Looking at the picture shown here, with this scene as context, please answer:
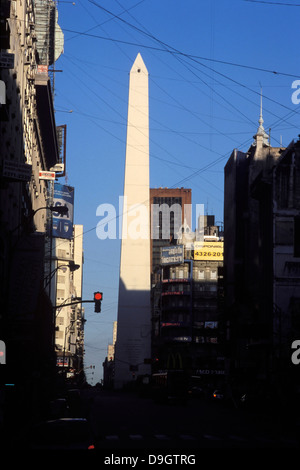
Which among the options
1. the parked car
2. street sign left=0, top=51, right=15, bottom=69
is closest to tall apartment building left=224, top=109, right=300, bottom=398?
street sign left=0, top=51, right=15, bottom=69

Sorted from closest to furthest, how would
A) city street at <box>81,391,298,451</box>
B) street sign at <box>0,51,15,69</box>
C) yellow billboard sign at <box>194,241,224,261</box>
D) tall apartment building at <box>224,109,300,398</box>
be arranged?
city street at <box>81,391,298,451</box>, street sign at <box>0,51,15,69</box>, tall apartment building at <box>224,109,300,398</box>, yellow billboard sign at <box>194,241,224,261</box>

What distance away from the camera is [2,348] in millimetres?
40562

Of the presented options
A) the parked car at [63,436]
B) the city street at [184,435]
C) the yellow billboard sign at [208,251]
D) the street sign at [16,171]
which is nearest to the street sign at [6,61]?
the street sign at [16,171]

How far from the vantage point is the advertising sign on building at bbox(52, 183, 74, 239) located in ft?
579

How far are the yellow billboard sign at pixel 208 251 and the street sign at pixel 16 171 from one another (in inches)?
4557

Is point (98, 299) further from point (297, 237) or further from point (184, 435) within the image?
point (297, 237)

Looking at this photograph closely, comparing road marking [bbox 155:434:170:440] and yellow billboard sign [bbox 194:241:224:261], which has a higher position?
yellow billboard sign [bbox 194:241:224:261]

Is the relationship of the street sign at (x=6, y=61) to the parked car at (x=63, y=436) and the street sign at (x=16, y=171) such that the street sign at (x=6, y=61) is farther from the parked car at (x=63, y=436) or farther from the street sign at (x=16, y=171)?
the parked car at (x=63, y=436)

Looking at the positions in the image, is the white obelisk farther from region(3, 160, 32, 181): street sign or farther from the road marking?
the road marking

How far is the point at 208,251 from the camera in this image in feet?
526

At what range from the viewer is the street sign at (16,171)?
4534 centimetres

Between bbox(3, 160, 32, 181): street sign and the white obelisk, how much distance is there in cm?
5592

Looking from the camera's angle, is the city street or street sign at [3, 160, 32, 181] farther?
street sign at [3, 160, 32, 181]
